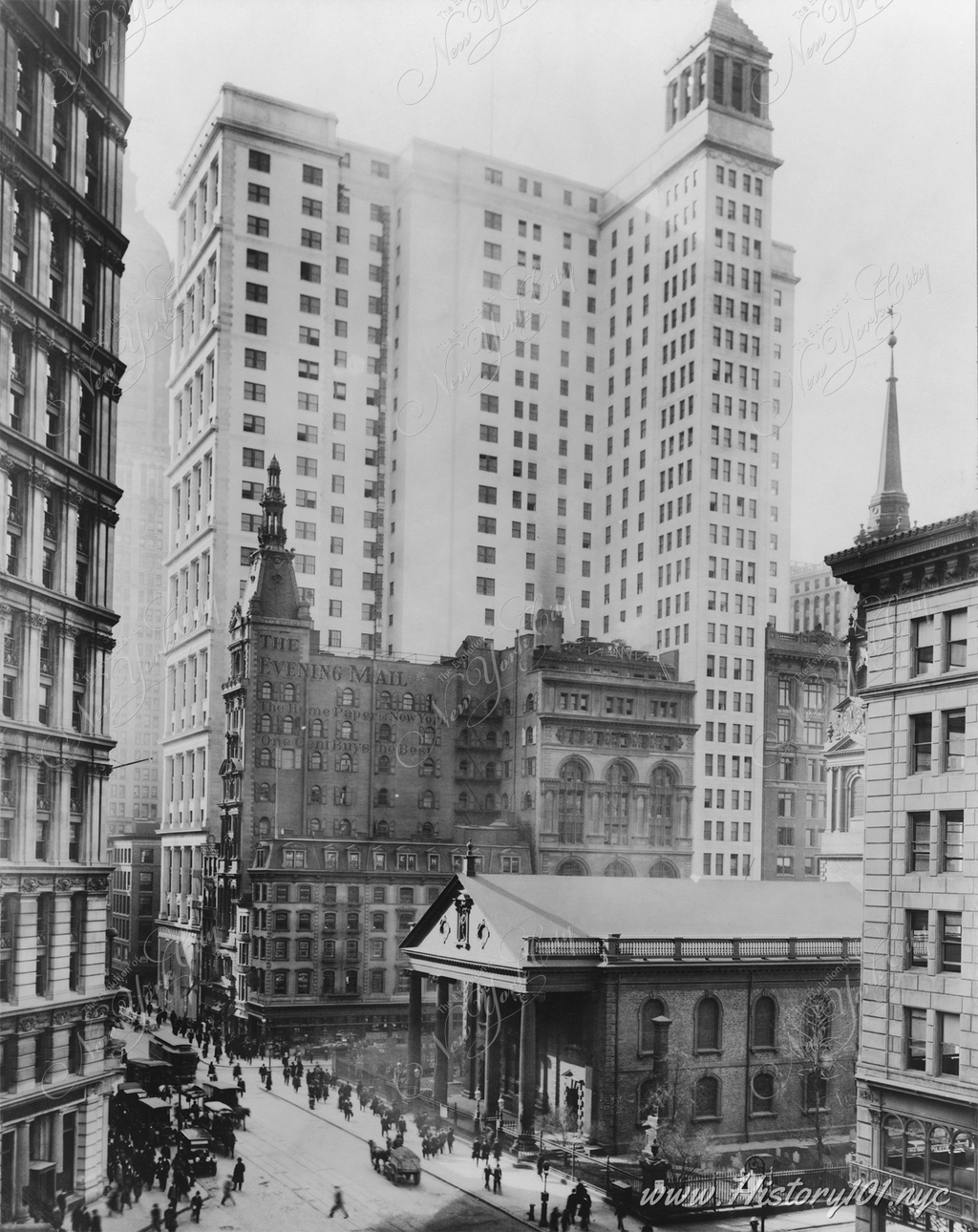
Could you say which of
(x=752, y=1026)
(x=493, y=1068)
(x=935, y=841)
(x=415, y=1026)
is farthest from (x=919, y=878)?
(x=415, y=1026)

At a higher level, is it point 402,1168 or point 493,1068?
point 493,1068

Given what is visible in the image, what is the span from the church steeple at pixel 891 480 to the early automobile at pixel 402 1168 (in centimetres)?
1733

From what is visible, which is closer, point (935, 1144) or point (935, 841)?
point (935, 1144)

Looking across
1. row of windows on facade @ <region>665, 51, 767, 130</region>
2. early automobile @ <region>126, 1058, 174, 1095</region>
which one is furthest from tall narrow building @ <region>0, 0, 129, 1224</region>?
row of windows on facade @ <region>665, 51, 767, 130</region>

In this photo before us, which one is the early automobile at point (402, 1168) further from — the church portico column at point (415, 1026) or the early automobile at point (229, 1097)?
the church portico column at point (415, 1026)

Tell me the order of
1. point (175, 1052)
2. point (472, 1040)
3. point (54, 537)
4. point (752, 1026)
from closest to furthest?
point (54, 537)
point (175, 1052)
point (752, 1026)
point (472, 1040)

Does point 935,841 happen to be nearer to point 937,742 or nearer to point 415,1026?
point 937,742

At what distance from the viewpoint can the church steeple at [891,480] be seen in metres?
29.8

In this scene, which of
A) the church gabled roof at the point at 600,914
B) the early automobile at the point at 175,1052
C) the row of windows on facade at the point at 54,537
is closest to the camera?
the row of windows on facade at the point at 54,537

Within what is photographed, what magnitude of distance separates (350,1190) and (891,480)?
19.7 m

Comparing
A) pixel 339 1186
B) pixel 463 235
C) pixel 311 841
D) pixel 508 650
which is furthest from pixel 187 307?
pixel 339 1186

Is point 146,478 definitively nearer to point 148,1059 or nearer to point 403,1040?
point 148,1059

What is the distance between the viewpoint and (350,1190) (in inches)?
947

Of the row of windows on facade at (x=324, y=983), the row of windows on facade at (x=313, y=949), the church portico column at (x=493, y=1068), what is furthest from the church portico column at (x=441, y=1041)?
the row of windows on facade at (x=313, y=949)
